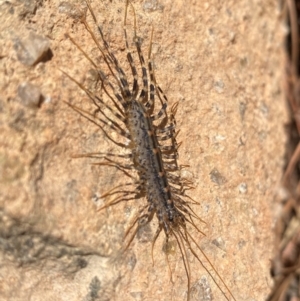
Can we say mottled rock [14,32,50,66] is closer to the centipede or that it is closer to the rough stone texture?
the rough stone texture

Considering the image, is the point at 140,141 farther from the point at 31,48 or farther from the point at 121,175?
the point at 31,48

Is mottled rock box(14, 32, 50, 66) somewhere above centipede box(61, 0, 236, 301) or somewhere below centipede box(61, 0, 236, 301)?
above

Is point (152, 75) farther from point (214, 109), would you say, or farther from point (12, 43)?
point (12, 43)

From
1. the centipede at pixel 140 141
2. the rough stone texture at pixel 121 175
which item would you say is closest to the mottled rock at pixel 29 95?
the rough stone texture at pixel 121 175

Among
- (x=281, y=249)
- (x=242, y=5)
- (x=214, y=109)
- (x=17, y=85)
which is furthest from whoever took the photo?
(x=281, y=249)

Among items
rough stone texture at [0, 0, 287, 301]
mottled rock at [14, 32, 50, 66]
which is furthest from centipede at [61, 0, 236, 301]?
mottled rock at [14, 32, 50, 66]

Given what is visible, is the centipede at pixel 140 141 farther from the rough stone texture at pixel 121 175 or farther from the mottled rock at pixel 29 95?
the mottled rock at pixel 29 95

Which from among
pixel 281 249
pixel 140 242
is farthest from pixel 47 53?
pixel 281 249

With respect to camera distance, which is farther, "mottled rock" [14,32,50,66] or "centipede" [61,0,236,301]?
"centipede" [61,0,236,301]


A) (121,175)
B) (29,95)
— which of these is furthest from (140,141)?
(29,95)
